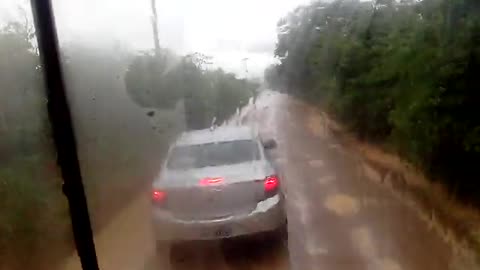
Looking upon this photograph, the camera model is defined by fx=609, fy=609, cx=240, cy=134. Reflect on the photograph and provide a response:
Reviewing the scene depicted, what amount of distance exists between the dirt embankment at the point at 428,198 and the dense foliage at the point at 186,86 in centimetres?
230

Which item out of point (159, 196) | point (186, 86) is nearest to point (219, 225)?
point (159, 196)

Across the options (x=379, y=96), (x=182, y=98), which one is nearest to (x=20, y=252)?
(x=182, y=98)

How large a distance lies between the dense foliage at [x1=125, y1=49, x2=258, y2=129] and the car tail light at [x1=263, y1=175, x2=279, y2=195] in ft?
7.20

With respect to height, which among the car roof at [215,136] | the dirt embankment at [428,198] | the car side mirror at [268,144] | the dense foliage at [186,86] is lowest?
the dirt embankment at [428,198]

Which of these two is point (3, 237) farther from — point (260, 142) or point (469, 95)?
point (469, 95)

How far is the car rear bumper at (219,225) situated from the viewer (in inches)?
204

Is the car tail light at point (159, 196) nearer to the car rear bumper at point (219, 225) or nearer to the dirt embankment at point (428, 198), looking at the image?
the car rear bumper at point (219, 225)

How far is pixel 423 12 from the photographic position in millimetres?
6824

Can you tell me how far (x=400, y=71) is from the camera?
7.35 meters

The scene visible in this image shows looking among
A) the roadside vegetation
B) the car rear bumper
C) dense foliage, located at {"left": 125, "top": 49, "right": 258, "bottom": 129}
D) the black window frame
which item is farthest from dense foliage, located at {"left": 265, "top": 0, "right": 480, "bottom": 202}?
the black window frame

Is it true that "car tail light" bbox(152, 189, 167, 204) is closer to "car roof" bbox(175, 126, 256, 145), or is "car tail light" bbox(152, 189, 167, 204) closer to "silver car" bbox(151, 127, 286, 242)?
"silver car" bbox(151, 127, 286, 242)

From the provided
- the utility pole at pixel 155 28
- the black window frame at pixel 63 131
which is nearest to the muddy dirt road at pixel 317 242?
the black window frame at pixel 63 131

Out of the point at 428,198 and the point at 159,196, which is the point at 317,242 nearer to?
the point at 159,196

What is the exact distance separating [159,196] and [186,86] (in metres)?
3.42
